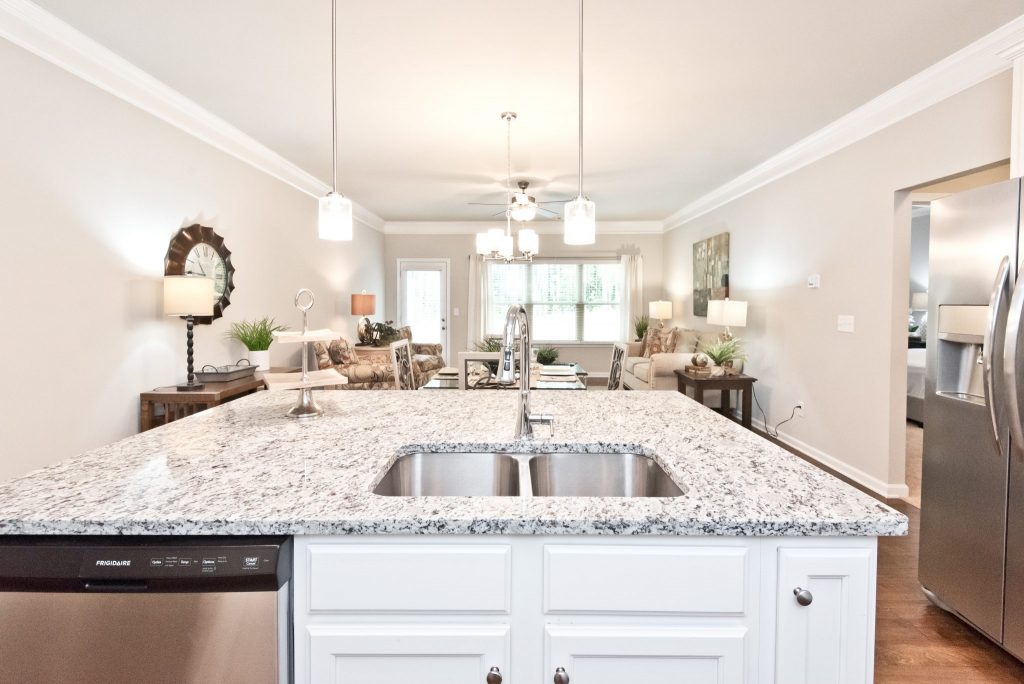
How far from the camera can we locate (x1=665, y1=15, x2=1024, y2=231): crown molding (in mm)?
2557

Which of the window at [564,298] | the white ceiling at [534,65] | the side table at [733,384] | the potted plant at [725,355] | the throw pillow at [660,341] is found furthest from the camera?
the window at [564,298]

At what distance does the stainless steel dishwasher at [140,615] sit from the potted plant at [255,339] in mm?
3405

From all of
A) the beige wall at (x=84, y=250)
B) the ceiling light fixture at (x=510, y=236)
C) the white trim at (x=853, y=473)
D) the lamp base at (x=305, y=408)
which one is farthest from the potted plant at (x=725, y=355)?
the beige wall at (x=84, y=250)

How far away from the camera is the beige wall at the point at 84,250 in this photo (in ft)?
8.05

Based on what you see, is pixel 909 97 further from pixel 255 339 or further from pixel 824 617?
pixel 255 339

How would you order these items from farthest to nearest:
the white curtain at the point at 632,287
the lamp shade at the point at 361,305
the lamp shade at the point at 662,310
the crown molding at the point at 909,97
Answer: the white curtain at the point at 632,287
the lamp shade at the point at 662,310
the lamp shade at the point at 361,305
the crown molding at the point at 909,97

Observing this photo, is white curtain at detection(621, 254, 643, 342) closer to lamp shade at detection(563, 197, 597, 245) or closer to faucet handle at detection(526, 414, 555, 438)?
lamp shade at detection(563, 197, 597, 245)

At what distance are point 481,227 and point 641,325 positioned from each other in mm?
2880

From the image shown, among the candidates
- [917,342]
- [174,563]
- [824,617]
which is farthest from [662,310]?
[174,563]

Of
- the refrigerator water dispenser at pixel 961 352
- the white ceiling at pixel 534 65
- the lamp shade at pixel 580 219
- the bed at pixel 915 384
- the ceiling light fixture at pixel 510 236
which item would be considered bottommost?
the bed at pixel 915 384

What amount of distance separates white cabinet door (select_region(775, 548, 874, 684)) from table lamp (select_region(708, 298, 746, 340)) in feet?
14.5

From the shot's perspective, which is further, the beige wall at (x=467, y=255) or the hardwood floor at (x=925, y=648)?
the beige wall at (x=467, y=255)

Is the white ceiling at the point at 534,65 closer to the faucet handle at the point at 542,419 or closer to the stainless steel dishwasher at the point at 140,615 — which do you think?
the faucet handle at the point at 542,419

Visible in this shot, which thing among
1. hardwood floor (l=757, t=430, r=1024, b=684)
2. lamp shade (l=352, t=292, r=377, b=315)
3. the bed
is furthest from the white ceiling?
the bed
